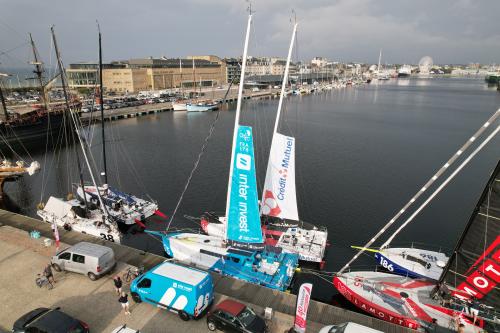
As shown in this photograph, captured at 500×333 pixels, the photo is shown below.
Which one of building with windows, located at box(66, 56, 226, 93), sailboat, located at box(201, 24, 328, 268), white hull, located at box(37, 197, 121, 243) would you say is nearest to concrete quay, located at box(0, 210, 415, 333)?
white hull, located at box(37, 197, 121, 243)

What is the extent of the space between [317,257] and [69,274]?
1877cm

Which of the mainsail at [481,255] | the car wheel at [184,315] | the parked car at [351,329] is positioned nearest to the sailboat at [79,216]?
→ the car wheel at [184,315]

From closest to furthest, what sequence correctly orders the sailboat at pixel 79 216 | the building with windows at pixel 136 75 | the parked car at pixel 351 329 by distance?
the parked car at pixel 351 329 → the sailboat at pixel 79 216 → the building with windows at pixel 136 75

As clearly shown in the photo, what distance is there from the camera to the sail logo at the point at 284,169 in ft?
90.7

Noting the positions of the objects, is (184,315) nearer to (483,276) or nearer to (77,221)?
(483,276)

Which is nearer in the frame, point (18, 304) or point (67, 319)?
point (67, 319)

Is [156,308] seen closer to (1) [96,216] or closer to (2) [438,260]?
(1) [96,216]

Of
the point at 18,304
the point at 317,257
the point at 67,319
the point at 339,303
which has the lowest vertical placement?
the point at 339,303

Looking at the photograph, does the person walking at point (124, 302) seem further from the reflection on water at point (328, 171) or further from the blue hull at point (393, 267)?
the blue hull at point (393, 267)

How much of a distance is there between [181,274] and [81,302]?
6.09 m

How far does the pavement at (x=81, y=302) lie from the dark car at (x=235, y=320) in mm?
934

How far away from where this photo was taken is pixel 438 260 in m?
26.0

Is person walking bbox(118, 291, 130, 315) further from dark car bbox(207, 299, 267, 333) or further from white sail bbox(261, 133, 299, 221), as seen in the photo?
white sail bbox(261, 133, 299, 221)

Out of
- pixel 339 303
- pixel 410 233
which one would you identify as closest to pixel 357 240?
pixel 410 233
